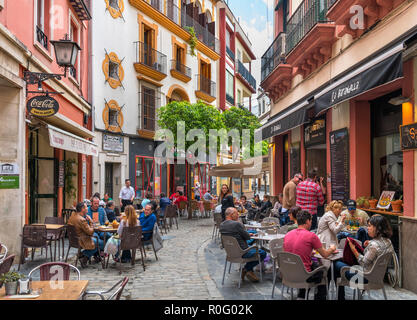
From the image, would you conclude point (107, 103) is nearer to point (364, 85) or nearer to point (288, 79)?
point (288, 79)

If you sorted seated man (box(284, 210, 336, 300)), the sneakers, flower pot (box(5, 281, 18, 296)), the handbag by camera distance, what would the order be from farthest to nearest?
the sneakers → the handbag → seated man (box(284, 210, 336, 300)) → flower pot (box(5, 281, 18, 296))

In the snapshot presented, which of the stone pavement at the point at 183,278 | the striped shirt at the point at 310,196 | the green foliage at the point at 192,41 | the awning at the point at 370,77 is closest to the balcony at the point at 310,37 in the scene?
the awning at the point at 370,77

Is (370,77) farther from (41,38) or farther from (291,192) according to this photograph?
(41,38)

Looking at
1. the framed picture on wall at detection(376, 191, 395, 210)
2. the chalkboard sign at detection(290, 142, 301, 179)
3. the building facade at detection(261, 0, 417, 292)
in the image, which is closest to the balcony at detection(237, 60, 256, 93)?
the chalkboard sign at detection(290, 142, 301, 179)

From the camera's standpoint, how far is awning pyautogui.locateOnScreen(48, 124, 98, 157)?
9.04 m

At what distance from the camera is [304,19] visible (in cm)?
1129

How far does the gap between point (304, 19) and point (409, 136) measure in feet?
19.9

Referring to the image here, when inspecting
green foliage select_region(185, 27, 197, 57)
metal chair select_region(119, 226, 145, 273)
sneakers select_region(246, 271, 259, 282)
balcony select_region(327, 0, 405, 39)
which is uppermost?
green foliage select_region(185, 27, 197, 57)

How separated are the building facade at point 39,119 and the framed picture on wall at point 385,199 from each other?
7052mm

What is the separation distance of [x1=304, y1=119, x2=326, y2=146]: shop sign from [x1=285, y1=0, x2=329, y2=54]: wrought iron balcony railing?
2.37 meters

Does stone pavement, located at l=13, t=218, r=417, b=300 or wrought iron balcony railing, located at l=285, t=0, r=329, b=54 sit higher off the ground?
wrought iron balcony railing, located at l=285, t=0, r=329, b=54

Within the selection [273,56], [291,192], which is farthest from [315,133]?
[273,56]

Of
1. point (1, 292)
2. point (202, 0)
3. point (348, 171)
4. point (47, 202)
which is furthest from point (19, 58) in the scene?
point (202, 0)

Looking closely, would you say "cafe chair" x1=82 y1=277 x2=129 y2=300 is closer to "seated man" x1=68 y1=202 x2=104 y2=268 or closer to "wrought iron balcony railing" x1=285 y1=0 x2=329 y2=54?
"seated man" x1=68 y1=202 x2=104 y2=268
